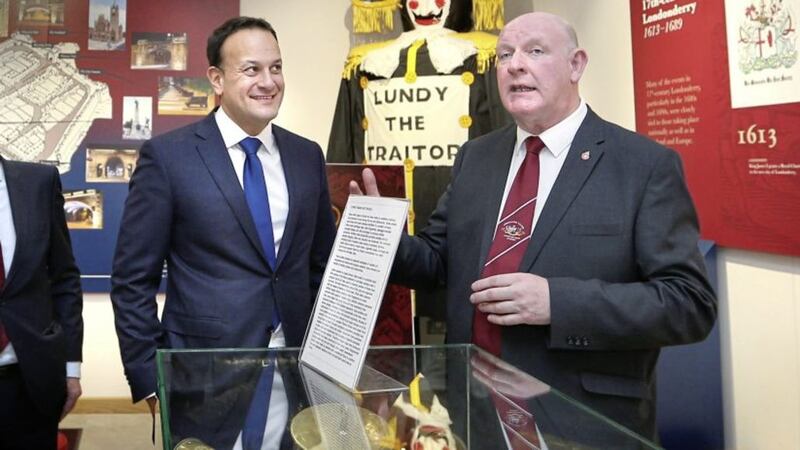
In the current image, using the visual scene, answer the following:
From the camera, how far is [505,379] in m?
1.06

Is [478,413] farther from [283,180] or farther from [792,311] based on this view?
[792,311]

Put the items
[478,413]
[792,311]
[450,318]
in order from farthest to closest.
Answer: [792,311]
[450,318]
[478,413]

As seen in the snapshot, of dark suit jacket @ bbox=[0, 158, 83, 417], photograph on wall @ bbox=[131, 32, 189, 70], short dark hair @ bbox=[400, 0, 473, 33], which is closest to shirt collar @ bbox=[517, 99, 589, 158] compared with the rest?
dark suit jacket @ bbox=[0, 158, 83, 417]

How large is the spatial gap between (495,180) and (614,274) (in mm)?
335

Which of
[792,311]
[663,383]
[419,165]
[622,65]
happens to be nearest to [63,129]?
[419,165]

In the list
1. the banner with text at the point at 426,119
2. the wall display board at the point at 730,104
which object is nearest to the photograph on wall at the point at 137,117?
the banner with text at the point at 426,119

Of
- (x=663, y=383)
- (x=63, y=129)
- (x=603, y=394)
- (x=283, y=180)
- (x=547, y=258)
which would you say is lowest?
(x=663, y=383)

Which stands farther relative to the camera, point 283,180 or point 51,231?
point 51,231

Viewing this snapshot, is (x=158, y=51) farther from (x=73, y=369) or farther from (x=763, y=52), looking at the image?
(x=763, y=52)

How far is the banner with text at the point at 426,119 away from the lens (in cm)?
309

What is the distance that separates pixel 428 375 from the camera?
3.64ft

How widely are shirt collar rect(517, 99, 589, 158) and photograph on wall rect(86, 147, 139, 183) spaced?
2.74m

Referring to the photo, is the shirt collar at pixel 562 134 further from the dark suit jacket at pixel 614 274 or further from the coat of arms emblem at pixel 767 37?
the coat of arms emblem at pixel 767 37

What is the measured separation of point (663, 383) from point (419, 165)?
4.34ft
